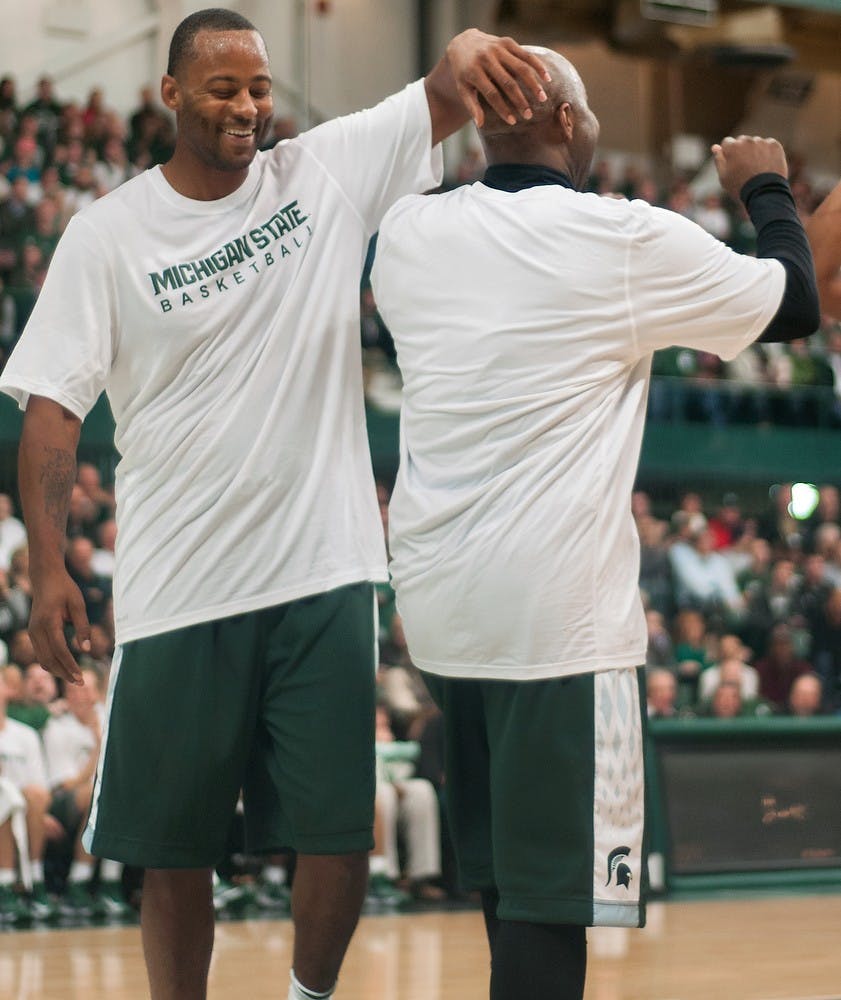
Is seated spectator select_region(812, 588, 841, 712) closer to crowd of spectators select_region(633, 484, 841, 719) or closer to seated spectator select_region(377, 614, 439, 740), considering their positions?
crowd of spectators select_region(633, 484, 841, 719)

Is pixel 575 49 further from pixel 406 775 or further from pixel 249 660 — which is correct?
pixel 249 660

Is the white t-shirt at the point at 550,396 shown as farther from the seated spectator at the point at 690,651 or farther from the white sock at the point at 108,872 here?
the seated spectator at the point at 690,651

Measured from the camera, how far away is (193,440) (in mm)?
3246

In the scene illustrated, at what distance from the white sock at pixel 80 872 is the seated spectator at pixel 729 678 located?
4.39 meters

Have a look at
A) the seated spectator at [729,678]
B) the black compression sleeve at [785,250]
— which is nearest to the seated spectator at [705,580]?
the seated spectator at [729,678]

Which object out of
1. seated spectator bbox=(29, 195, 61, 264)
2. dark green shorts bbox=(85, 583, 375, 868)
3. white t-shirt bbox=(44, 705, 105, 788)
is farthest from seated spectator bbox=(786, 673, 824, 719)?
dark green shorts bbox=(85, 583, 375, 868)

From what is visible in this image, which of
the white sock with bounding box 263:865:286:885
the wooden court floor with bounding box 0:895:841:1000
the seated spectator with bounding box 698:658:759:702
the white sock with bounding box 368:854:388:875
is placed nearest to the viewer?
the wooden court floor with bounding box 0:895:841:1000

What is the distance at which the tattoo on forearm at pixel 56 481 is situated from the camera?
3.23 meters

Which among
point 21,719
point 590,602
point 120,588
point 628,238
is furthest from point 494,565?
point 21,719

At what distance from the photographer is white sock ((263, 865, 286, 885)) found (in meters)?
8.44

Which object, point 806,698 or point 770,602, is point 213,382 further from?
point 770,602

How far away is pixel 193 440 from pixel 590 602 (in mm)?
972

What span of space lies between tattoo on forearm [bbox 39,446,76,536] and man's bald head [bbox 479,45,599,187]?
42.3 inches

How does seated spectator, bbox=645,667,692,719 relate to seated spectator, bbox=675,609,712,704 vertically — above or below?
below
